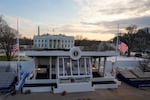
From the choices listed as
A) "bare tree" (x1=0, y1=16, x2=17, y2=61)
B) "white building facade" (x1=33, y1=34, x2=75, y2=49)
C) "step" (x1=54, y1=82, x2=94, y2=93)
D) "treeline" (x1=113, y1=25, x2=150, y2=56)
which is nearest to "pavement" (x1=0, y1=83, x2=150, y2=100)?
"step" (x1=54, y1=82, x2=94, y2=93)

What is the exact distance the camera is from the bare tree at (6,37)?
3353 centimetres

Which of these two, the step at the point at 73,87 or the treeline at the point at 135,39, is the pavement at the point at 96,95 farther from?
the treeline at the point at 135,39

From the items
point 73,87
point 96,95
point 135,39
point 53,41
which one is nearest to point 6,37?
point 53,41

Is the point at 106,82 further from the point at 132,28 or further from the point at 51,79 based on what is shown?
the point at 132,28

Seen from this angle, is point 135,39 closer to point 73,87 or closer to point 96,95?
point 73,87

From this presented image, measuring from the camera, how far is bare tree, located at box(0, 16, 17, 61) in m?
33.5

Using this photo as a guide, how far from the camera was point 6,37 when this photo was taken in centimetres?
3491

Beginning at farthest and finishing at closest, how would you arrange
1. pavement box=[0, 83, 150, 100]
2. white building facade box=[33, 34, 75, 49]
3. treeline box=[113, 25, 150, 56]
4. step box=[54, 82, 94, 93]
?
treeline box=[113, 25, 150, 56] → white building facade box=[33, 34, 75, 49] → step box=[54, 82, 94, 93] → pavement box=[0, 83, 150, 100]

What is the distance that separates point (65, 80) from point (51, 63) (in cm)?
250

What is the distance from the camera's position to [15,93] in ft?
51.3

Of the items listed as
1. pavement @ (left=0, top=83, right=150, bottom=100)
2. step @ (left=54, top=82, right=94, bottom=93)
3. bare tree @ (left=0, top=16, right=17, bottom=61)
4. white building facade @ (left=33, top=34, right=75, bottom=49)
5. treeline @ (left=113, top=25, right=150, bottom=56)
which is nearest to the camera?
pavement @ (left=0, top=83, right=150, bottom=100)

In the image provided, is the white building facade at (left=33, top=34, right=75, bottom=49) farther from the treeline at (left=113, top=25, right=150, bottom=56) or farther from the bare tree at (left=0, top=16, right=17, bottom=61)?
the treeline at (left=113, top=25, right=150, bottom=56)

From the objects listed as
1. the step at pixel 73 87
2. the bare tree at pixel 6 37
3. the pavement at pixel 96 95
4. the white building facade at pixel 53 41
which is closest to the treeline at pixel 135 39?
the white building facade at pixel 53 41

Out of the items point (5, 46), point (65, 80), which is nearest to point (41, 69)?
point (65, 80)
